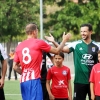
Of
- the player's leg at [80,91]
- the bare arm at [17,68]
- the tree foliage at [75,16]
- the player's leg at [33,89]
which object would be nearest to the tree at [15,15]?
the tree foliage at [75,16]

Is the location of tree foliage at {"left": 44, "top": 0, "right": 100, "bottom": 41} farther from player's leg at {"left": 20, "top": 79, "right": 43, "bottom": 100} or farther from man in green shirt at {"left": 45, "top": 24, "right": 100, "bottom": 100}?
player's leg at {"left": 20, "top": 79, "right": 43, "bottom": 100}

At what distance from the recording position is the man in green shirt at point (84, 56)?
10.9 metres

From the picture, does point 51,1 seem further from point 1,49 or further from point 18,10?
point 1,49

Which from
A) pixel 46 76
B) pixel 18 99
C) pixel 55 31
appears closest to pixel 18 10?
pixel 55 31

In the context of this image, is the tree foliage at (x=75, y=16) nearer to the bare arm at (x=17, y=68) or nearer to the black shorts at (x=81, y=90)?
the black shorts at (x=81, y=90)

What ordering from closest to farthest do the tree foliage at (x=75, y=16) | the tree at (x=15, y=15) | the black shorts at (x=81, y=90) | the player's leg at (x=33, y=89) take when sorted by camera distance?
the player's leg at (x=33, y=89)
the black shorts at (x=81, y=90)
the tree foliage at (x=75, y=16)
the tree at (x=15, y=15)

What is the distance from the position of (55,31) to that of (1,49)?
103ft

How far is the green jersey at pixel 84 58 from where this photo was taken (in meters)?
10.9

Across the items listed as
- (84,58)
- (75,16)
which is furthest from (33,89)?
(75,16)

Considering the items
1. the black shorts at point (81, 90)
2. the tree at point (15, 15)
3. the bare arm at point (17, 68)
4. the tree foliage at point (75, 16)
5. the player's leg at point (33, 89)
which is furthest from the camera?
the tree at point (15, 15)

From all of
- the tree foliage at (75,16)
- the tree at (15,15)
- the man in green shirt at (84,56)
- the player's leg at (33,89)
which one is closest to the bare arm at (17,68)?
the player's leg at (33,89)

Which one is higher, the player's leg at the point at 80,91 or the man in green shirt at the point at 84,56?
the man in green shirt at the point at 84,56

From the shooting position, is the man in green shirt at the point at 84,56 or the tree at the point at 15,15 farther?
the tree at the point at 15,15

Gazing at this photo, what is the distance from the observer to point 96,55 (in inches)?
432
